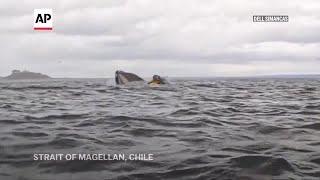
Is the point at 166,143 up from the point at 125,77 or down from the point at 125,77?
down

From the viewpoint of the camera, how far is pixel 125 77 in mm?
39969

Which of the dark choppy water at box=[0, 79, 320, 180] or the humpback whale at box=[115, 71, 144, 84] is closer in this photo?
the dark choppy water at box=[0, 79, 320, 180]

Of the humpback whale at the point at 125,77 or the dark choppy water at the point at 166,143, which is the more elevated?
the humpback whale at the point at 125,77

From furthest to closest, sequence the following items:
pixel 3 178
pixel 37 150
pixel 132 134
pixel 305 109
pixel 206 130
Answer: pixel 305 109, pixel 206 130, pixel 132 134, pixel 37 150, pixel 3 178

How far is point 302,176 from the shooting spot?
6297 millimetres

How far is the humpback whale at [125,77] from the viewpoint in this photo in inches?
1554

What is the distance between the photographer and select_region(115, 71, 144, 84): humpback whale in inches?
1554

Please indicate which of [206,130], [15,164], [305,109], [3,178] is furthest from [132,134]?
[305,109]

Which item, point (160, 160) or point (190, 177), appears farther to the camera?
point (160, 160)

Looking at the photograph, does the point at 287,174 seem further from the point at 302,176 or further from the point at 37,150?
the point at 37,150

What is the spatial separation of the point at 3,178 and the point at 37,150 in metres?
1.74

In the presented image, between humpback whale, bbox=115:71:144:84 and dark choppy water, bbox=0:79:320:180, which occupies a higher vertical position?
humpback whale, bbox=115:71:144:84

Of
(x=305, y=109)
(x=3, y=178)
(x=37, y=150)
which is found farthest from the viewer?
(x=305, y=109)

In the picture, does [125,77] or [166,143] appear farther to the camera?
[125,77]
